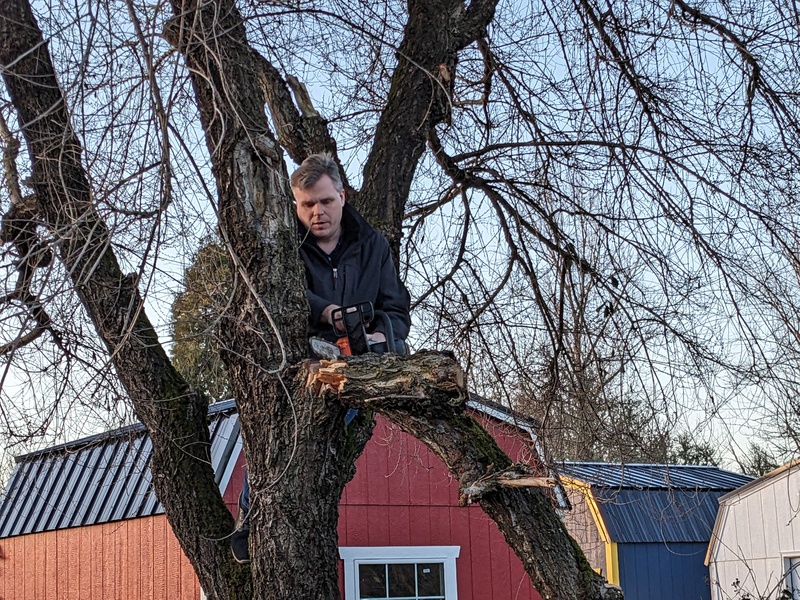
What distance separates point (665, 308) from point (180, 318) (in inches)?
133

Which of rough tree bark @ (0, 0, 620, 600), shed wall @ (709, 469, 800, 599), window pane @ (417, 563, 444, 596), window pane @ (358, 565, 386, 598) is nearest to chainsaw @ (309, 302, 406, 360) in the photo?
rough tree bark @ (0, 0, 620, 600)

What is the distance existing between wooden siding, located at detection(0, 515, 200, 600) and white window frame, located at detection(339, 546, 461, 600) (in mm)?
1880

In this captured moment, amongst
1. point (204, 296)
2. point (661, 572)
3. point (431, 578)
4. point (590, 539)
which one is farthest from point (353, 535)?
point (204, 296)

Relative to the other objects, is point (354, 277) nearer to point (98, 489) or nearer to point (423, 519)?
point (423, 519)

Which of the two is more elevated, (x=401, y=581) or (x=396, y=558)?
(x=396, y=558)

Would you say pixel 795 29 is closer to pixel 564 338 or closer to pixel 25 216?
pixel 564 338

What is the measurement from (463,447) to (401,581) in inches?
300

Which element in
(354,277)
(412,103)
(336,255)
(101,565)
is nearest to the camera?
(354,277)

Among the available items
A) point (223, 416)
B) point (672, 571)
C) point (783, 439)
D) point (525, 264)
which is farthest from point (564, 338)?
point (672, 571)

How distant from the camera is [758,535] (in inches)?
556

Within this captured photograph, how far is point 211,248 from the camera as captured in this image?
406cm

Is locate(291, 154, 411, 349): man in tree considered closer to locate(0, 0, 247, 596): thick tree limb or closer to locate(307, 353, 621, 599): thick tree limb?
locate(307, 353, 621, 599): thick tree limb

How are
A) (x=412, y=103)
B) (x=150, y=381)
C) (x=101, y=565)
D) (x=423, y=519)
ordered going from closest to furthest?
(x=150, y=381) → (x=412, y=103) → (x=101, y=565) → (x=423, y=519)

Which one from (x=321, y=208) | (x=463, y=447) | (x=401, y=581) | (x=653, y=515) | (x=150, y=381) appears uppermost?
(x=321, y=208)
